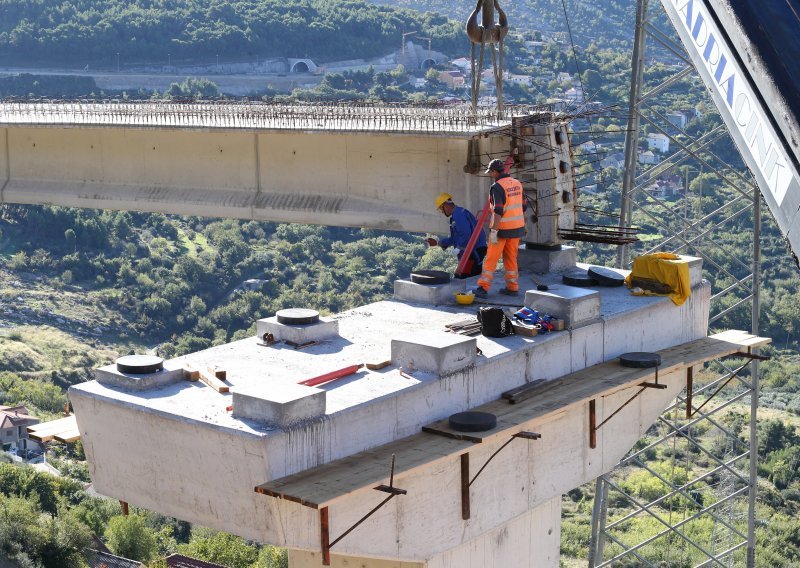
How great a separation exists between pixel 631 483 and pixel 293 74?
69.1 metres

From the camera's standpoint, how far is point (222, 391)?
47.1 feet

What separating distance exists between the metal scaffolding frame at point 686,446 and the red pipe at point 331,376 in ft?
18.5

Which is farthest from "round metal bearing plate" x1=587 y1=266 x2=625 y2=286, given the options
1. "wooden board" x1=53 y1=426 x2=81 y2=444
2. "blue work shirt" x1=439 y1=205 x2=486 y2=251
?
"wooden board" x1=53 y1=426 x2=81 y2=444

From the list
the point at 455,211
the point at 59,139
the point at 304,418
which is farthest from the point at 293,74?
the point at 304,418

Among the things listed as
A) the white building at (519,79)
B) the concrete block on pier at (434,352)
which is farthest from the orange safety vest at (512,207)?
the white building at (519,79)

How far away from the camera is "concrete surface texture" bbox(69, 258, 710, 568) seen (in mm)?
13227

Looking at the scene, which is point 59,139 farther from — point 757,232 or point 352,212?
point 757,232

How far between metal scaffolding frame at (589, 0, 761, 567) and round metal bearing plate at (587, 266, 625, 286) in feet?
6.77

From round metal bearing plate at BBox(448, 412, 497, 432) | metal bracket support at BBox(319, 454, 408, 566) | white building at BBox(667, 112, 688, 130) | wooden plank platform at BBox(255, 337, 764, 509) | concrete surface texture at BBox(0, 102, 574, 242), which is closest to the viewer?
wooden plank platform at BBox(255, 337, 764, 509)

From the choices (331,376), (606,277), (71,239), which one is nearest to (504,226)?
(606,277)

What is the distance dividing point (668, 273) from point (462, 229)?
3175mm

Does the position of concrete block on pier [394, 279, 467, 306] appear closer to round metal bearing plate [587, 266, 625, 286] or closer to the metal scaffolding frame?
round metal bearing plate [587, 266, 625, 286]

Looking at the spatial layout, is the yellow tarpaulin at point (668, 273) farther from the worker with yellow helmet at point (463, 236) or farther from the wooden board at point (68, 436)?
the wooden board at point (68, 436)

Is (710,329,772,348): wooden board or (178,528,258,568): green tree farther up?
(710,329,772,348): wooden board
